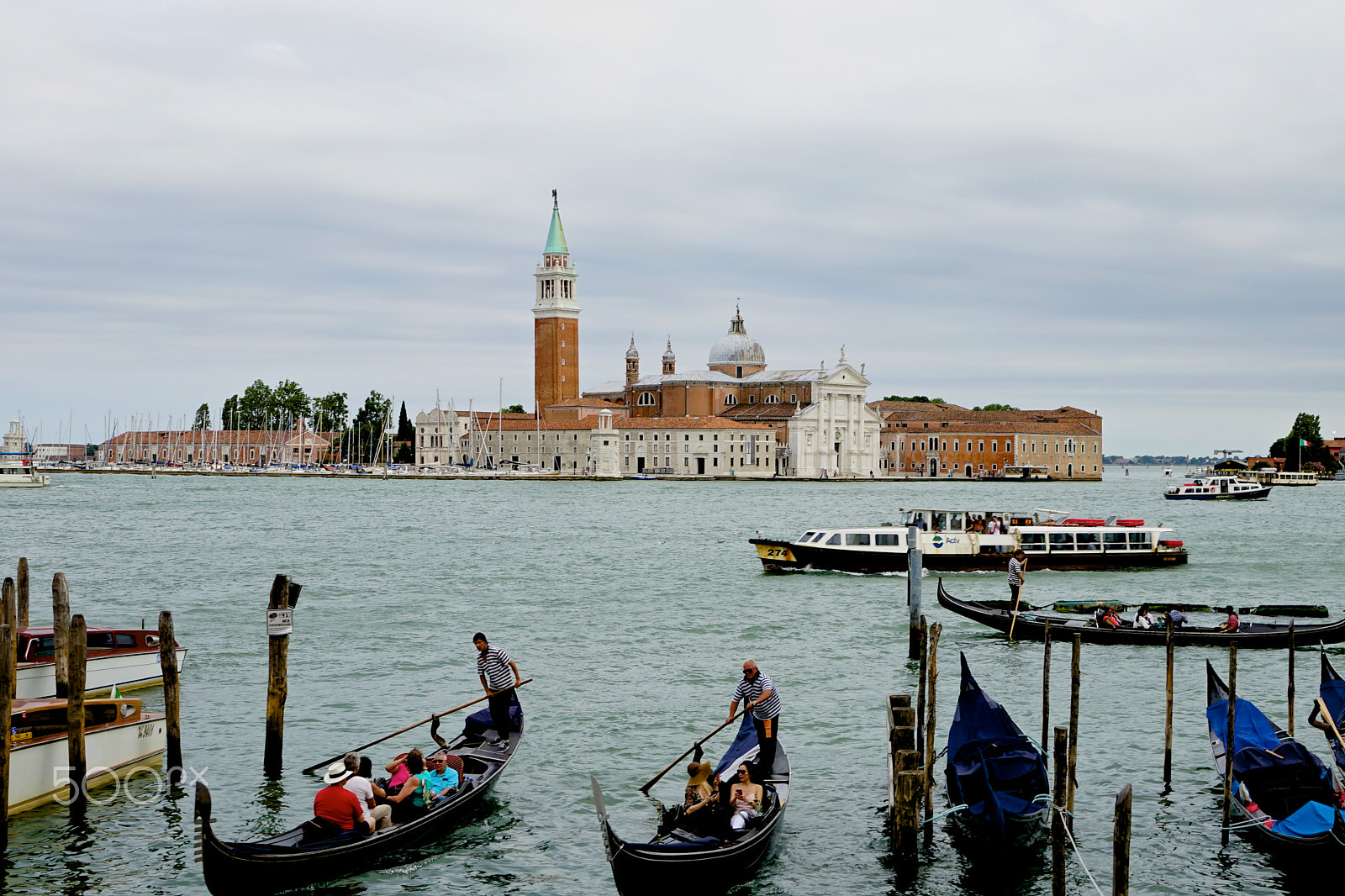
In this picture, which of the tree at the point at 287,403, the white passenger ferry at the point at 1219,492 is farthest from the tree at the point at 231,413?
the white passenger ferry at the point at 1219,492

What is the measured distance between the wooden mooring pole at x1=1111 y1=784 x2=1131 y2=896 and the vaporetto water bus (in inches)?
811

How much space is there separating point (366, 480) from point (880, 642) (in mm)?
87601

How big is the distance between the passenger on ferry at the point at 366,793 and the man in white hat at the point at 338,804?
90 millimetres

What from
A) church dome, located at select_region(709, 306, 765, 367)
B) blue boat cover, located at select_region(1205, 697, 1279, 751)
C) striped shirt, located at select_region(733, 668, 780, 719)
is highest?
church dome, located at select_region(709, 306, 765, 367)

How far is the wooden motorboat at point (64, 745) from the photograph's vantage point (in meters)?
10.5

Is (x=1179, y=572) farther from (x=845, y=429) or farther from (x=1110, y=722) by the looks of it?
(x=845, y=429)

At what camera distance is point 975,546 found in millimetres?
28891

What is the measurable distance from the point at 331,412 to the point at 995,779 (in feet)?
372

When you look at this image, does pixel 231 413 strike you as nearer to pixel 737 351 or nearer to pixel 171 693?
pixel 737 351

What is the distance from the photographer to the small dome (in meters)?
117

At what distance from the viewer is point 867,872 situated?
32.1 feet

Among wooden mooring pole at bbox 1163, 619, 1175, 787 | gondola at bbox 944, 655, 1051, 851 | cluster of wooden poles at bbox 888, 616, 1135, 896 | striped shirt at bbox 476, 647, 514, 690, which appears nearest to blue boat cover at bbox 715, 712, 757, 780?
cluster of wooden poles at bbox 888, 616, 1135, 896

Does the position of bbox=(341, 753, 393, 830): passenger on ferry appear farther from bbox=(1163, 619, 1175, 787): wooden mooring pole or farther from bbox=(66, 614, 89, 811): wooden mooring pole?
bbox=(1163, 619, 1175, 787): wooden mooring pole

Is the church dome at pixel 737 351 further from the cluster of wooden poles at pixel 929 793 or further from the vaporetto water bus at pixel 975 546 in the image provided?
the cluster of wooden poles at pixel 929 793
